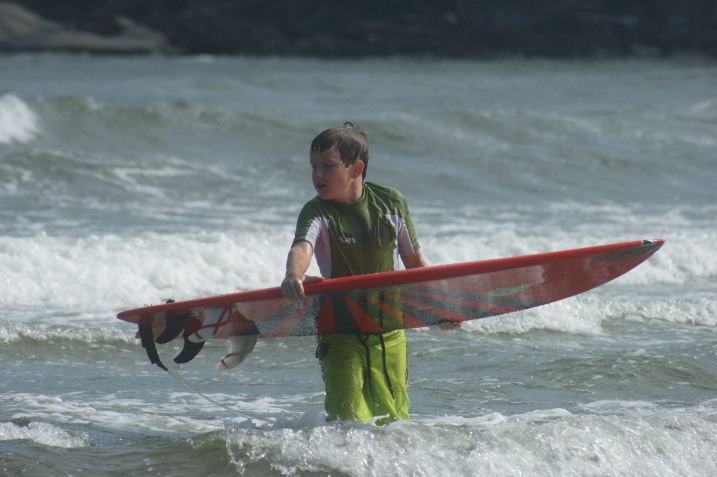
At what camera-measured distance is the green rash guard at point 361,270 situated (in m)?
4.38

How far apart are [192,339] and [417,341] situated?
2662 millimetres

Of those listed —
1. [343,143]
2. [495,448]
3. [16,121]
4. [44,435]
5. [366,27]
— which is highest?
[366,27]

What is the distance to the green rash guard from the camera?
4.38 meters

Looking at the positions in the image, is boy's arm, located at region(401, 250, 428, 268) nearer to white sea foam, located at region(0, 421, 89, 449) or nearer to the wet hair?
the wet hair

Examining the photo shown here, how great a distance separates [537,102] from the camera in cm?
2788

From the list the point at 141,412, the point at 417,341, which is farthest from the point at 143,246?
the point at 141,412

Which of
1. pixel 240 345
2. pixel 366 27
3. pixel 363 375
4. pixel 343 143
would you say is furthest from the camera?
pixel 366 27

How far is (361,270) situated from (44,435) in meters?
1.61

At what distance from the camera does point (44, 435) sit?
4965 mm

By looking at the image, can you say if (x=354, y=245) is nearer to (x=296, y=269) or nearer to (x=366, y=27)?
(x=296, y=269)

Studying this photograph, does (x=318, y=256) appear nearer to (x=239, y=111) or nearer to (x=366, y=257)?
(x=366, y=257)

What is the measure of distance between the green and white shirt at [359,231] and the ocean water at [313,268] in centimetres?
66

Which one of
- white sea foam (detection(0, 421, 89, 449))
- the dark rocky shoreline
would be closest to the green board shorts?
white sea foam (detection(0, 421, 89, 449))

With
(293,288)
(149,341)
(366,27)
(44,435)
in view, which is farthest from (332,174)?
(366,27)
